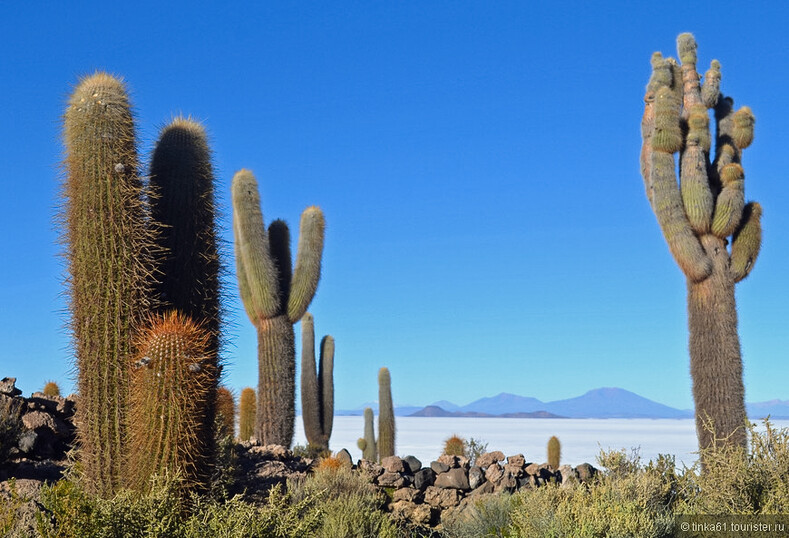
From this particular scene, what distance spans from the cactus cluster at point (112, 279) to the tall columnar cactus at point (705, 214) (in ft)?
31.1

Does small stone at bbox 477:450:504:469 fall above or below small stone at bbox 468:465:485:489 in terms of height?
above

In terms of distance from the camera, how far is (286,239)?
53.8 ft

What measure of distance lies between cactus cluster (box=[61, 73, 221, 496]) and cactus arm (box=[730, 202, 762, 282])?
34.8ft

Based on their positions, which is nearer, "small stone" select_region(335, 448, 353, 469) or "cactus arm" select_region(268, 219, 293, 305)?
"small stone" select_region(335, 448, 353, 469)

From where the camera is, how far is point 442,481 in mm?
11672

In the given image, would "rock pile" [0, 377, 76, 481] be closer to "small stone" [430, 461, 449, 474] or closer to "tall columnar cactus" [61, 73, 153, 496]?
"tall columnar cactus" [61, 73, 153, 496]

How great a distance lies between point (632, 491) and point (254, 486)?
16.4 feet

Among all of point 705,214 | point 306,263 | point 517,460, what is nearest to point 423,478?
point 517,460

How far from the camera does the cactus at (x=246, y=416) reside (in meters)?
16.9

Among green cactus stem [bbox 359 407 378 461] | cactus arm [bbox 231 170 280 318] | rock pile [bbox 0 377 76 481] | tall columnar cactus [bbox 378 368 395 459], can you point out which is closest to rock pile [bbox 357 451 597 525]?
rock pile [bbox 0 377 76 481]

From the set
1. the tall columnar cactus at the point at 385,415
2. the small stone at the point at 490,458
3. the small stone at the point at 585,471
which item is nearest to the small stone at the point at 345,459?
the small stone at the point at 490,458

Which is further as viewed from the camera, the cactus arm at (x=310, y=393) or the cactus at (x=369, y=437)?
the cactus at (x=369, y=437)

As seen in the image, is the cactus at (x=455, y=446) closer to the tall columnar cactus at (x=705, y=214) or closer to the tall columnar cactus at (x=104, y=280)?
the tall columnar cactus at (x=705, y=214)

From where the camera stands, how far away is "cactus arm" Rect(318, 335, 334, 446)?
22.0 metres
